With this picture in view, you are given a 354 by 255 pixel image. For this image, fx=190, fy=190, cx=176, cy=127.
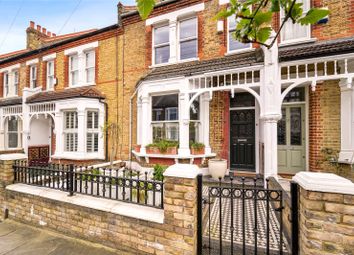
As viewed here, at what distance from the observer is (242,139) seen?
23.1 feet

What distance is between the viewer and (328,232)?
201 centimetres

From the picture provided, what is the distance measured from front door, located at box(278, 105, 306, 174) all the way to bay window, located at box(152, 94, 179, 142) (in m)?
3.70

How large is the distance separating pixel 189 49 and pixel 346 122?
19.5ft

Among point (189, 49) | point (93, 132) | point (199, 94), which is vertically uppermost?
point (189, 49)

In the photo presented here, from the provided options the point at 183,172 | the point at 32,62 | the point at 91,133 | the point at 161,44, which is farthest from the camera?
the point at 32,62

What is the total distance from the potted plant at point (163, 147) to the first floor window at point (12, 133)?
35.8ft

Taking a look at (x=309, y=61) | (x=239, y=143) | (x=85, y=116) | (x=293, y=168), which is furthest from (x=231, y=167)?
(x=85, y=116)

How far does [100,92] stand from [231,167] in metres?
7.26

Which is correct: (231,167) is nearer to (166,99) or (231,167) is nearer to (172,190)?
(166,99)

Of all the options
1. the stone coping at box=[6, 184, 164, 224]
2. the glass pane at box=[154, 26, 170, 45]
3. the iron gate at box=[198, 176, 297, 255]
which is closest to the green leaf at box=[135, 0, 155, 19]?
the iron gate at box=[198, 176, 297, 255]

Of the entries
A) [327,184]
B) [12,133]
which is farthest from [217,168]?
[12,133]

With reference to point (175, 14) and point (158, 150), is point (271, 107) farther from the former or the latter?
point (175, 14)

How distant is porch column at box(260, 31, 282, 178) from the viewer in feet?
16.7

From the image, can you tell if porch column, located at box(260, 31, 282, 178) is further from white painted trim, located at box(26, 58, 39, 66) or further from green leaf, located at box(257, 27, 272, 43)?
white painted trim, located at box(26, 58, 39, 66)
